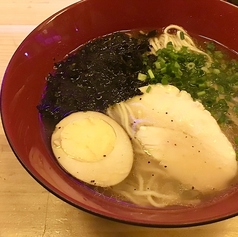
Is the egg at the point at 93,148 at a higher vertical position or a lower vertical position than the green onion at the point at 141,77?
lower

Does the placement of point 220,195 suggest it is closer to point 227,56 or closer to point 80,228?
point 80,228

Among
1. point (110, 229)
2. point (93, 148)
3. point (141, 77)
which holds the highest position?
point (141, 77)

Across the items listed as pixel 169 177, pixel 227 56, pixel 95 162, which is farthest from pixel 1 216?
pixel 227 56

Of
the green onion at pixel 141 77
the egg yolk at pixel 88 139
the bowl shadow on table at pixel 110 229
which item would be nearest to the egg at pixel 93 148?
the egg yolk at pixel 88 139

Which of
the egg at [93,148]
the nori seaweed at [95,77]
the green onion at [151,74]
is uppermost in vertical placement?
the green onion at [151,74]

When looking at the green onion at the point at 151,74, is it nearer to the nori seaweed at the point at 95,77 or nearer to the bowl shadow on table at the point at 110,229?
the nori seaweed at the point at 95,77

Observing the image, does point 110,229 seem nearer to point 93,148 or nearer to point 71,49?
point 93,148

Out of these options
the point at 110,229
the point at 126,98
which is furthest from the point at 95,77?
the point at 110,229

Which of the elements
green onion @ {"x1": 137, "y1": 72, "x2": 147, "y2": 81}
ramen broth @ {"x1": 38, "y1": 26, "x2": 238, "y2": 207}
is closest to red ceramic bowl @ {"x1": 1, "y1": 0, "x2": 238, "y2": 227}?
ramen broth @ {"x1": 38, "y1": 26, "x2": 238, "y2": 207}
